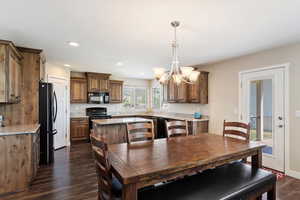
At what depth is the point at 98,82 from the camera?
5988 mm

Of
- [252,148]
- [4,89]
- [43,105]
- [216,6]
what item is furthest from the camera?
[43,105]

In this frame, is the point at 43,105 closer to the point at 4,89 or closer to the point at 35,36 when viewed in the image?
the point at 4,89

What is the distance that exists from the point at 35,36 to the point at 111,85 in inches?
146

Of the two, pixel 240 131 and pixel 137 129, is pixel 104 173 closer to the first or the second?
pixel 137 129

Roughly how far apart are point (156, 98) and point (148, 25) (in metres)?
5.29

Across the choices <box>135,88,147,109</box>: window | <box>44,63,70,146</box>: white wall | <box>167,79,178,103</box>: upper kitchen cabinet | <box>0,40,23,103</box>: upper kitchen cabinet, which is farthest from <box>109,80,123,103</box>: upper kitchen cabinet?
<box>0,40,23,103</box>: upper kitchen cabinet

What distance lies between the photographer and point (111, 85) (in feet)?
21.1

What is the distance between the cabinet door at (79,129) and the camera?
535cm

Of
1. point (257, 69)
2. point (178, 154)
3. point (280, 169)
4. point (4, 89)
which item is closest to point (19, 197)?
point (4, 89)

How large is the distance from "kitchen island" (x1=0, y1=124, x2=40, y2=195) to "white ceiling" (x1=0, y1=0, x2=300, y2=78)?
1.64 m

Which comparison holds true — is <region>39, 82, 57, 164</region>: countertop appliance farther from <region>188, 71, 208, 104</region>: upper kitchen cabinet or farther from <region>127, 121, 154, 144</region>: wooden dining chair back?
<region>188, 71, 208, 104</region>: upper kitchen cabinet

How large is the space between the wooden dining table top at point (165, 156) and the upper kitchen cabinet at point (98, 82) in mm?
4289

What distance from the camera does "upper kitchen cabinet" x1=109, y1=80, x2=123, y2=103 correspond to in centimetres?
642

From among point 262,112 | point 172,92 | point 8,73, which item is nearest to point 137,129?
point 8,73
